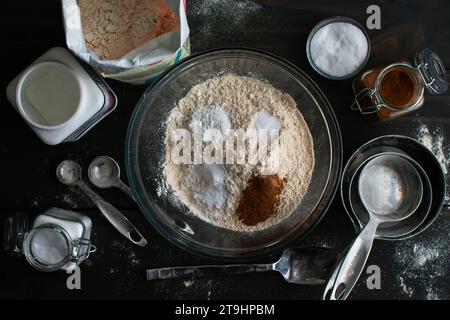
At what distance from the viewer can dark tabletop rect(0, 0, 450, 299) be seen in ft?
3.79

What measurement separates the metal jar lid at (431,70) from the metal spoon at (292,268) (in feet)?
1.51

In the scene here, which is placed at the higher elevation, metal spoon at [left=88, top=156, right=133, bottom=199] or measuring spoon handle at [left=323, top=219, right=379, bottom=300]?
metal spoon at [left=88, top=156, right=133, bottom=199]

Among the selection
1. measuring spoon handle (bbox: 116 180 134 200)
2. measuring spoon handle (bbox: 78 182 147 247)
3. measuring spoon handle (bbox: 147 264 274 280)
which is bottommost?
measuring spoon handle (bbox: 147 264 274 280)

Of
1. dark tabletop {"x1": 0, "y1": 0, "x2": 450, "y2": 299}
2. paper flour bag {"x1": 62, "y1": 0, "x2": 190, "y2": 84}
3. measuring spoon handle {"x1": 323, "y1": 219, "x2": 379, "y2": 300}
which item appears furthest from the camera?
dark tabletop {"x1": 0, "y1": 0, "x2": 450, "y2": 299}

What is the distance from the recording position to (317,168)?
112 centimetres

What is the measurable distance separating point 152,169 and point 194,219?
16 centimetres

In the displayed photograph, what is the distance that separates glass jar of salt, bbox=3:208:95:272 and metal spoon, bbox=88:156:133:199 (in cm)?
9

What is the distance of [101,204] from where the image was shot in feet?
3.70

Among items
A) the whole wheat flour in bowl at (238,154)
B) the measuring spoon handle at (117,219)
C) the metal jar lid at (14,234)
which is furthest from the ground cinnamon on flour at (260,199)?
the metal jar lid at (14,234)

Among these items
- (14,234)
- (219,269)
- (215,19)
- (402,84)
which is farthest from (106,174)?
(402,84)

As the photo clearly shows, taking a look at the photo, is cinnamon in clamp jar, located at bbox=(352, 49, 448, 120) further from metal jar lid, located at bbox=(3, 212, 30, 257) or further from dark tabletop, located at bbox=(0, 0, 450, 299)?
metal jar lid, located at bbox=(3, 212, 30, 257)

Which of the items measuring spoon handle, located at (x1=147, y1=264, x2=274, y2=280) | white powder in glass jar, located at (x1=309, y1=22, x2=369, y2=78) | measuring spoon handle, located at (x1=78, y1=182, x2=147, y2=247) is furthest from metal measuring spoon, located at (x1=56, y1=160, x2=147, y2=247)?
white powder in glass jar, located at (x1=309, y1=22, x2=369, y2=78)

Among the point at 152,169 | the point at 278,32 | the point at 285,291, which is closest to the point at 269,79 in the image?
the point at 278,32

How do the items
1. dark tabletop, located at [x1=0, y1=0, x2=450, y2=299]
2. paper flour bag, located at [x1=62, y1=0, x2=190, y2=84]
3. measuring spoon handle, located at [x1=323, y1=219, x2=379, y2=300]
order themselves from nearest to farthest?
1. paper flour bag, located at [x1=62, y1=0, x2=190, y2=84]
2. measuring spoon handle, located at [x1=323, y1=219, x2=379, y2=300]
3. dark tabletop, located at [x1=0, y1=0, x2=450, y2=299]
